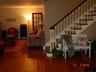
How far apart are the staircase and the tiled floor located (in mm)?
1091

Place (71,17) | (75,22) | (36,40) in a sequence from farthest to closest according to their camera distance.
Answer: (36,40)
(71,17)
(75,22)

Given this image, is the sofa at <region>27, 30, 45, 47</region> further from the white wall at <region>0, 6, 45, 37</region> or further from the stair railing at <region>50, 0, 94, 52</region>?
the white wall at <region>0, 6, 45, 37</region>

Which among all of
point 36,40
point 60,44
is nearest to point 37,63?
point 60,44

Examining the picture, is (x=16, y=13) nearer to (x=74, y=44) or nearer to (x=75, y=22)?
(x=75, y=22)

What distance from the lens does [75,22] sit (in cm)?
998

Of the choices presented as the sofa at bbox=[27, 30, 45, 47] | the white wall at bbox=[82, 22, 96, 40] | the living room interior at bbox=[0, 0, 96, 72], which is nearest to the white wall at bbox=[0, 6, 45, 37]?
the living room interior at bbox=[0, 0, 96, 72]

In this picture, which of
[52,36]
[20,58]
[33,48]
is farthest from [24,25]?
[20,58]

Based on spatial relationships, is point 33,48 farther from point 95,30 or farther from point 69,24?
point 95,30

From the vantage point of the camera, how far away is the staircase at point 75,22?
9.59 m

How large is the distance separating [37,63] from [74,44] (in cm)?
184

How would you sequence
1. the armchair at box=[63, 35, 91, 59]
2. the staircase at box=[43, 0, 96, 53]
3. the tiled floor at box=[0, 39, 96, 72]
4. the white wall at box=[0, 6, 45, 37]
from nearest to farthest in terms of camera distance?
the tiled floor at box=[0, 39, 96, 72], the armchair at box=[63, 35, 91, 59], the staircase at box=[43, 0, 96, 53], the white wall at box=[0, 6, 45, 37]

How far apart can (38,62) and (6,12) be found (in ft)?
28.3

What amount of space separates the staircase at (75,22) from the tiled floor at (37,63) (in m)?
1.09

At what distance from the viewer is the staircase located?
959 centimetres
